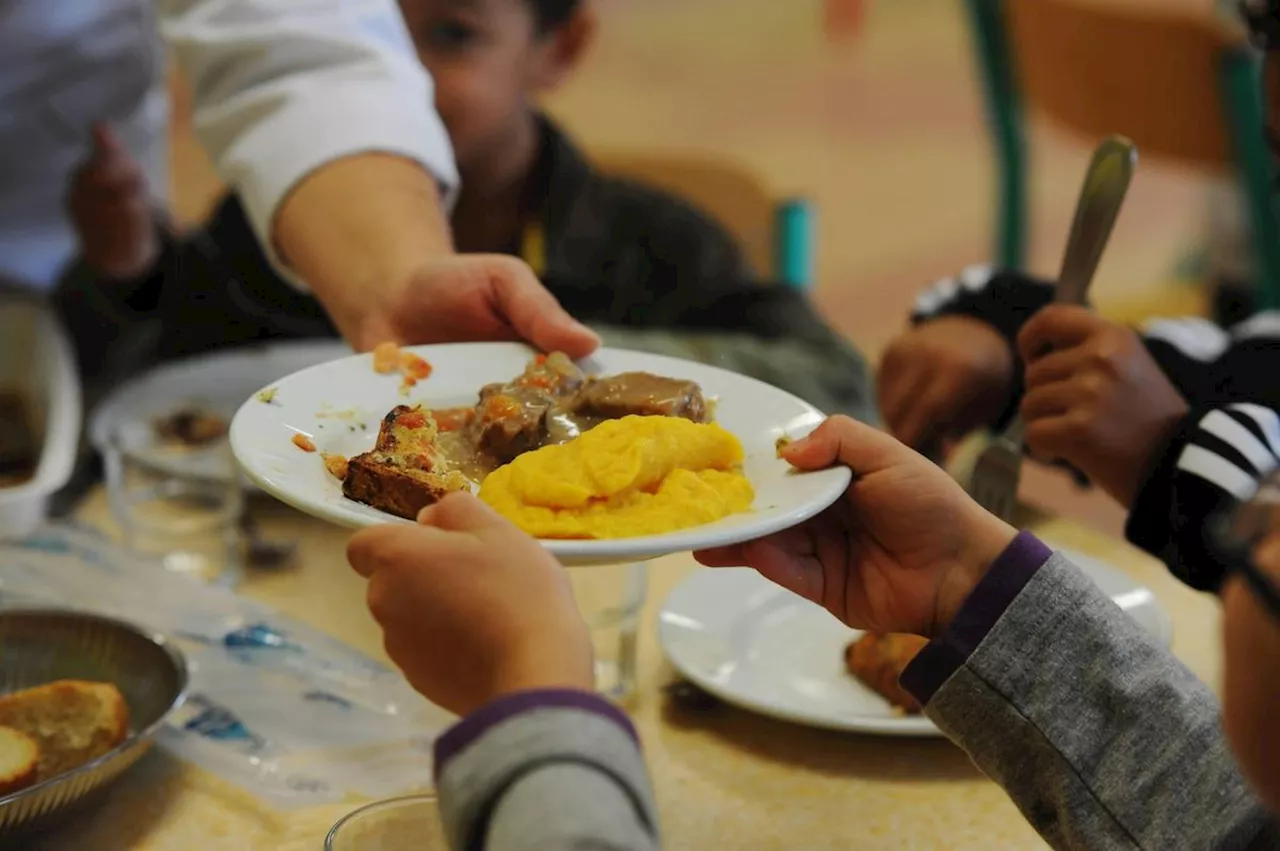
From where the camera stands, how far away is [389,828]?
0.65m

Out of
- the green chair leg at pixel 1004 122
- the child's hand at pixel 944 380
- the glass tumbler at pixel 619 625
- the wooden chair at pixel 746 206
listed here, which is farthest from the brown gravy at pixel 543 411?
the green chair leg at pixel 1004 122

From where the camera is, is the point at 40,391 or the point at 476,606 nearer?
the point at 476,606

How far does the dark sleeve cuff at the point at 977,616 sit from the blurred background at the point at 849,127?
94cm

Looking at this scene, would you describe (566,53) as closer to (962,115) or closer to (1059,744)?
(1059,744)

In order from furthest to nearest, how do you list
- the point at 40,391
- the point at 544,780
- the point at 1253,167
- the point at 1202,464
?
the point at 1253,167, the point at 40,391, the point at 1202,464, the point at 544,780

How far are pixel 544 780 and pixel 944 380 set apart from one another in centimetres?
63

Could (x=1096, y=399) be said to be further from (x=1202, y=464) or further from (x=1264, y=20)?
(x=1264, y=20)

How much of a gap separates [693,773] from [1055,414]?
1.10ft

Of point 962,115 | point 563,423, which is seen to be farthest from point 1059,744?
point 962,115

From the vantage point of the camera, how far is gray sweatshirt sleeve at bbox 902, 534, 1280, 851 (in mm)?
643

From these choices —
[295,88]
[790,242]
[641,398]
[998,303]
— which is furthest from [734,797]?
[790,242]

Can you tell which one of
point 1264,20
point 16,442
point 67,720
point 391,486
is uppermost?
point 1264,20

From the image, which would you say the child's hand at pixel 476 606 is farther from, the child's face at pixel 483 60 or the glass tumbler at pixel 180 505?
the child's face at pixel 483 60

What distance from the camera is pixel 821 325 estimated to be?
1.40m
